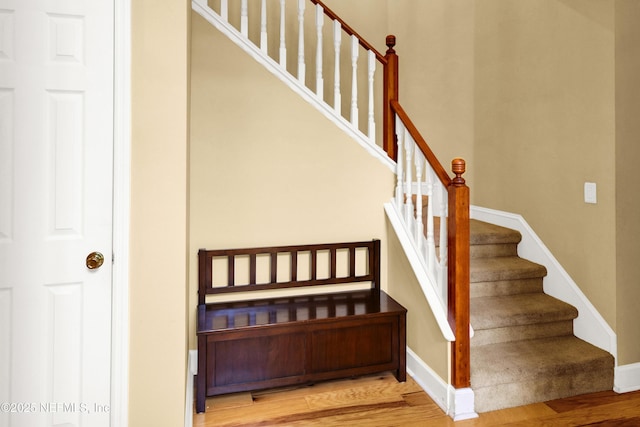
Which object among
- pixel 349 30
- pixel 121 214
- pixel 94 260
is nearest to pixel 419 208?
pixel 349 30

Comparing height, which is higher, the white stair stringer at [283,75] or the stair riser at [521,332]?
the white stair stringer at [283,75]

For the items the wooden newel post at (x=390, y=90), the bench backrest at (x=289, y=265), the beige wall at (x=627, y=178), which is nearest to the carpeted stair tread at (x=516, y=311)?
the beige wall at (x=627, y=178)

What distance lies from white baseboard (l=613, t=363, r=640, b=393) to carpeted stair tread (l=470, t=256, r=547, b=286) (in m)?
0.77

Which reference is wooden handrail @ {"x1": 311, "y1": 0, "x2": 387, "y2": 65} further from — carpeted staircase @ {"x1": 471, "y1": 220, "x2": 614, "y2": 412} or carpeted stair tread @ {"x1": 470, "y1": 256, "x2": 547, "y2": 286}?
carpeted stair tread @ {"x1": 470, "y1": 256, "x2": 547, "y2": 286}

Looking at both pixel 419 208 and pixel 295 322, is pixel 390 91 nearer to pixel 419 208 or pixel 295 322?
pixel 419 208

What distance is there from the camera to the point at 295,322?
8.10ft

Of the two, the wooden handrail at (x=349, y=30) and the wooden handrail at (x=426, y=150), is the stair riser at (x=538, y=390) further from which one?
→ the wooden handrail at (x=349, y=30)

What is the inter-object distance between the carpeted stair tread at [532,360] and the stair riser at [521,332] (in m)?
0.04

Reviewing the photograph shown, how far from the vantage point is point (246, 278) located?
2908 millimetres

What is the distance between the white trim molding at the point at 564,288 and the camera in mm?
2684

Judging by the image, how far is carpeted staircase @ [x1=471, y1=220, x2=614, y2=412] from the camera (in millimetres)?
2424

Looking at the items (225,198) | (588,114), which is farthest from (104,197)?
(588,114)

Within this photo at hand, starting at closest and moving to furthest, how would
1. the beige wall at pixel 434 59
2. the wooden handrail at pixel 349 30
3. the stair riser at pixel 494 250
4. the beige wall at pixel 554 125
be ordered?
the beige wall at pixel 554 125, the wooden handrail at pixel 349 30, the stair riser at pixel 494 250, the beige wall at pixel 434 59

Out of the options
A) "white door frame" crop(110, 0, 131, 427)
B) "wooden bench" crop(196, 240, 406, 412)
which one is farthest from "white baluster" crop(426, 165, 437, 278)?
"white door frame" crop(110, 0, 131, 427)
